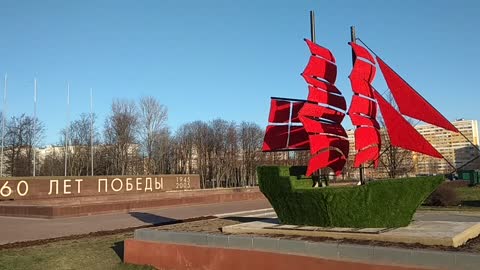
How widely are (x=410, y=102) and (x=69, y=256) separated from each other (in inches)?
360

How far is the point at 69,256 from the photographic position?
11.8 m

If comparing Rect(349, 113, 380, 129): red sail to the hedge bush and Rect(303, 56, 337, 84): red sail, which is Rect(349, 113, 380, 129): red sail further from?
the hedge bush

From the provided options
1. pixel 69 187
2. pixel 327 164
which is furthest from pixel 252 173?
pixel 327 164

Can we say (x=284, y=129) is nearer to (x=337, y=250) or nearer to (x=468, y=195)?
(x=337, y=250)

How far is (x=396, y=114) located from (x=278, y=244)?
4.12 metres

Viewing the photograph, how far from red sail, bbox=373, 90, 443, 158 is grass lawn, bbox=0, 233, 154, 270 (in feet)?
21.4

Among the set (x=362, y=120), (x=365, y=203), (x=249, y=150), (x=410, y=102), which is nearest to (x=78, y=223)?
(x=362, y=120)

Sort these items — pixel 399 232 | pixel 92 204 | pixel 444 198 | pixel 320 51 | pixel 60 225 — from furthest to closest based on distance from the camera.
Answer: pixel 92 204 → pixel 444 198 → pixel 60 225 → pixel 320 51 → pixel 399 232

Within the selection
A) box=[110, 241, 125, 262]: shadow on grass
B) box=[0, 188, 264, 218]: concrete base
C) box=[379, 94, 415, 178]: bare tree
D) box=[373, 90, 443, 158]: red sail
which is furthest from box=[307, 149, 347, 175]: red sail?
box=[0, 188, 264, 218]: concrete base

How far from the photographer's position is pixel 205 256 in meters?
10.1

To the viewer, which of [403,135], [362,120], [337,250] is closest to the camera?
[337,250]

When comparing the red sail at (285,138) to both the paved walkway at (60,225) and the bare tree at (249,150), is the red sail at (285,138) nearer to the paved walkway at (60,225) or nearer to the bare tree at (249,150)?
the paved walkway at (60,225)

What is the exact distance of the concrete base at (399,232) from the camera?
867cm

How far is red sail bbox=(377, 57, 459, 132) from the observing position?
33.6 ft
